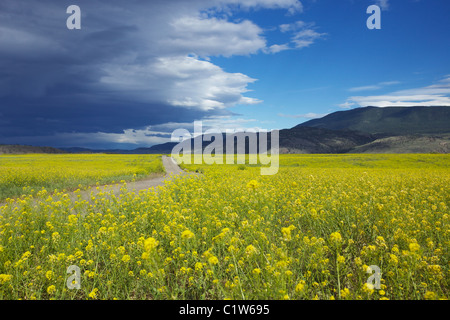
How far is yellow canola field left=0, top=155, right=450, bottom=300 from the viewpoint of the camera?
3445mm

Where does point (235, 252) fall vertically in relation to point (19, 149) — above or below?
below

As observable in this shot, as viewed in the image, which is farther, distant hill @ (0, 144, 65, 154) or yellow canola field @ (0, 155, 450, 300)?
distant hill @ (0, 144, 65, 154)

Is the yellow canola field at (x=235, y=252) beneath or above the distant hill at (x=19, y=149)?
beneath

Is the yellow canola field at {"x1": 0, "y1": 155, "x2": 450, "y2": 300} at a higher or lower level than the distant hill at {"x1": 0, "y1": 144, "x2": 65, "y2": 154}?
lower

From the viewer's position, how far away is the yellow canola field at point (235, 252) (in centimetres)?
345

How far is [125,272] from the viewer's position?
4.20m

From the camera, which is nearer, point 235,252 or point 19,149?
point 235,252

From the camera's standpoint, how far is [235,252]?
4094 mm

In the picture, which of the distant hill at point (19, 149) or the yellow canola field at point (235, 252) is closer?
the yellow canola field at point (235, 252)
